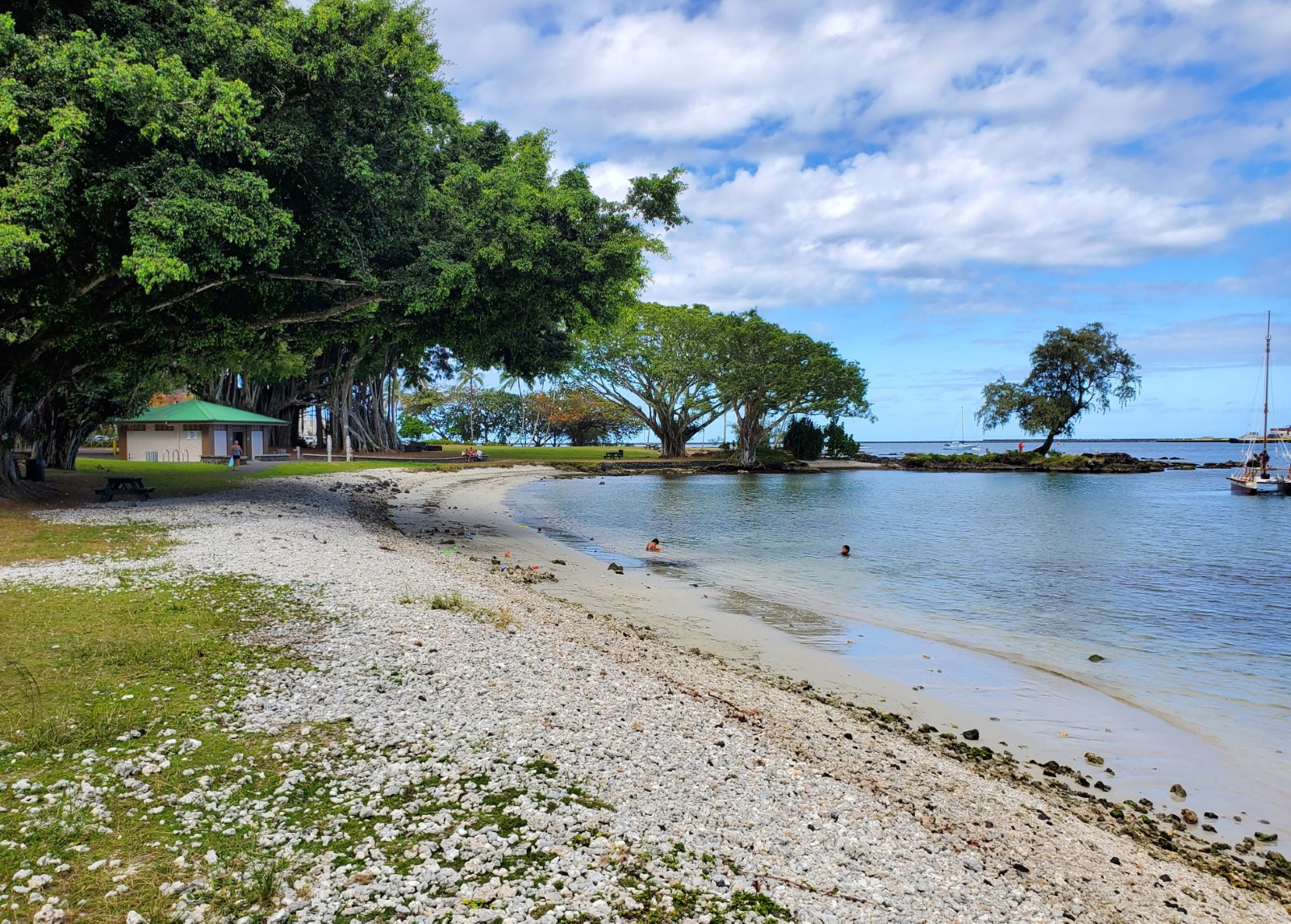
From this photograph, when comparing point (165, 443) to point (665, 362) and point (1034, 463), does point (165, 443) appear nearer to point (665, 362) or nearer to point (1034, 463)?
point (665, 362)

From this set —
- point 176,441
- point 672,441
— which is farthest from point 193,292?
point 672,441

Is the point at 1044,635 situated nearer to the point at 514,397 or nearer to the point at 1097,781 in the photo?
the point at 1097,781

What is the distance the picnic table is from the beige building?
2519cm

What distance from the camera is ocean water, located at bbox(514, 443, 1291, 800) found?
9.84 metres

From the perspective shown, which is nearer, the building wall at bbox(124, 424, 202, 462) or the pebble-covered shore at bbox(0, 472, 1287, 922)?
the pebble-covered shore at bbox(0, 472, 1287, 922)

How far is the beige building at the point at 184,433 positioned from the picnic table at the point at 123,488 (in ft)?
82.7

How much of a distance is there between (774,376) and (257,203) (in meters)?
48.1

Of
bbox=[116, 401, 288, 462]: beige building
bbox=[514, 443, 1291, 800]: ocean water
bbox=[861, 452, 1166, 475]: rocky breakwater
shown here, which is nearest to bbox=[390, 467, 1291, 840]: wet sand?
bbox=[514, 443, 1291, 800]: ocean water

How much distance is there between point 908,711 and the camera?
827cm

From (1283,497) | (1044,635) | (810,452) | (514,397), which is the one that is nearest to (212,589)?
(1044,635)

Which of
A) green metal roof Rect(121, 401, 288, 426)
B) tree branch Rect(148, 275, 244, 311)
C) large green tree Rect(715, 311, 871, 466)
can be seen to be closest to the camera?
tree branch Rect(148, 275, 244, 311)

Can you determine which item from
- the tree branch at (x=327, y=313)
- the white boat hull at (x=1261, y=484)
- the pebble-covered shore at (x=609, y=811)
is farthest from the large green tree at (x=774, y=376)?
the pebble-covered shore at (x=609, y=811)

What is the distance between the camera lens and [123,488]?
802 inches

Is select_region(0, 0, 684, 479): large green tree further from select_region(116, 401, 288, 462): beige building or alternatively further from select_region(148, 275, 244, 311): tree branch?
select_region(116, 401, 288, 462): beige building
